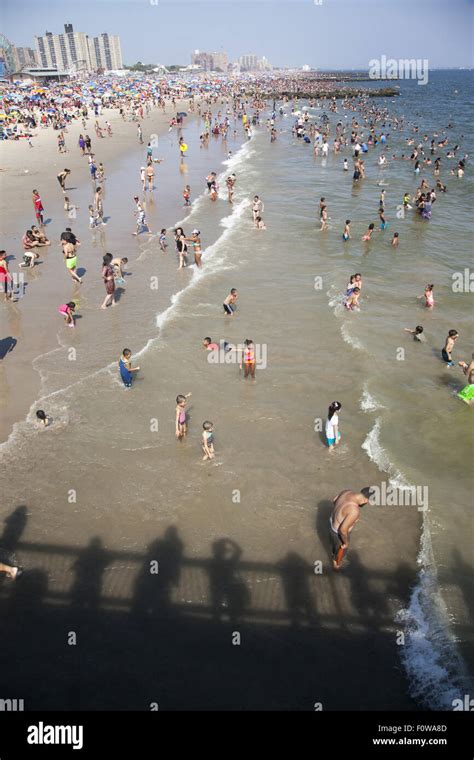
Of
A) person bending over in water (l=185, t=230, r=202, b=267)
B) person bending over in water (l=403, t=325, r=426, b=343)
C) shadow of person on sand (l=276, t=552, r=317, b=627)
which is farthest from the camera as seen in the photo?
person bending over in water (l=185, t=230, r=202, b=267)

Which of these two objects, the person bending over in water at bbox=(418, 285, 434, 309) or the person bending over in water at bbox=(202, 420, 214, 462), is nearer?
the person bending over in water at bbox=(202, 420, 214, 462)

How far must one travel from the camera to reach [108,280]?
44.8 feet

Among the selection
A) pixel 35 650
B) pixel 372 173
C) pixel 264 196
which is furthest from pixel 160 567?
pixel 372 173

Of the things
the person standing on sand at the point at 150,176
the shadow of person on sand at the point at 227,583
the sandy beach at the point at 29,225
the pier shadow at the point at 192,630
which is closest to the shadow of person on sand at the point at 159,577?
the pier shadow at the point at 192,630

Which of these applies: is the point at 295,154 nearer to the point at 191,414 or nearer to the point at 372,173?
the point at 372,173

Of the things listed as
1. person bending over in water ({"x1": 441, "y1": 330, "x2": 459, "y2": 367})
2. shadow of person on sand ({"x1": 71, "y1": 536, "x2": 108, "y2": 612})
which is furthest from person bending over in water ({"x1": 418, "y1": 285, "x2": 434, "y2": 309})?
shadow of person on sand ({"x1": 71, "y1": 536, "x2": 108, "y2": 612})

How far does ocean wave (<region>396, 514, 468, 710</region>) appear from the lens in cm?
542

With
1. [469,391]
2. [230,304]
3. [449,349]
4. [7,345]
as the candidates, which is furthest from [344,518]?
[7,345]

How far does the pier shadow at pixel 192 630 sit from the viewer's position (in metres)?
5.41

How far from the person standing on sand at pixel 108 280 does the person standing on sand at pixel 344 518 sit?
389 inches

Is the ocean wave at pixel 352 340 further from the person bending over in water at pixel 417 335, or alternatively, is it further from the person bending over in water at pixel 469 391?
the person bending over in water at pixel 469 391

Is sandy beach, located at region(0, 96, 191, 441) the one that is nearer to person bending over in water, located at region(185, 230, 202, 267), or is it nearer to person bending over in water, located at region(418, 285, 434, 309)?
person bending over in water, located at region(185, 230, 202, 267)

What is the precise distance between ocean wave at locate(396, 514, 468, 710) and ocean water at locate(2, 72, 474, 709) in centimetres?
2

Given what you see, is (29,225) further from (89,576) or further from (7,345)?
(89,576)
